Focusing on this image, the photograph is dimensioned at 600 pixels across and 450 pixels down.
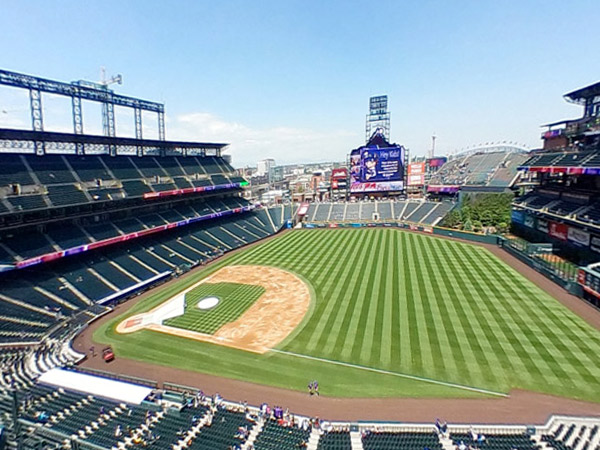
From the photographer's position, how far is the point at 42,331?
85.8 feet

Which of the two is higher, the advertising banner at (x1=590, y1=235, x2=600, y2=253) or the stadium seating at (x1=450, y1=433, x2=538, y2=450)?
the advertising banner at (x1=590, y1=235, x2=600, y2=253)

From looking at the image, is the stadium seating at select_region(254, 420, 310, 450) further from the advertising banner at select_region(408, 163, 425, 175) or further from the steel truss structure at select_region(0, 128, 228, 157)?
the advertising banner at select_region(408, 163, 425, 175)

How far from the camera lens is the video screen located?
72.1m

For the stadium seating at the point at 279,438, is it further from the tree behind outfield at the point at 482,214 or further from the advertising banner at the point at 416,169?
the advertising banner at the point at 416,169

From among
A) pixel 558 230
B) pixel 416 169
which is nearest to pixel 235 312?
pixel 558 230

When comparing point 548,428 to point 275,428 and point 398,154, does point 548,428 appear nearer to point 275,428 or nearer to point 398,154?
point 275,428

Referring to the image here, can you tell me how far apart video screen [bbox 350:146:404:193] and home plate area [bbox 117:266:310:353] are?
42.0 meters

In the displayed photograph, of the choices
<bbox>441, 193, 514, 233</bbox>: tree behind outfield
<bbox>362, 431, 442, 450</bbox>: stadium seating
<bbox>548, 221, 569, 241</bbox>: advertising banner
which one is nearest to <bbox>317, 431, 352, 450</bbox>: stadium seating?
<bbox>362, 431, 442, 450</bbox>: stadium seating

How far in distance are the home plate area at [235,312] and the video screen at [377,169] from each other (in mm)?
41964

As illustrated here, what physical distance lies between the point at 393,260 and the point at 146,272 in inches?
1249

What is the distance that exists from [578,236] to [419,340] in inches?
1128

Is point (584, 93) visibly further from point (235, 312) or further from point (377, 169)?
point (235, 312)

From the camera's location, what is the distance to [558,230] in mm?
42156

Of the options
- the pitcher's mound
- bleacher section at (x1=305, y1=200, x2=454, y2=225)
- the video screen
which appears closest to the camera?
the pitcher's mound
